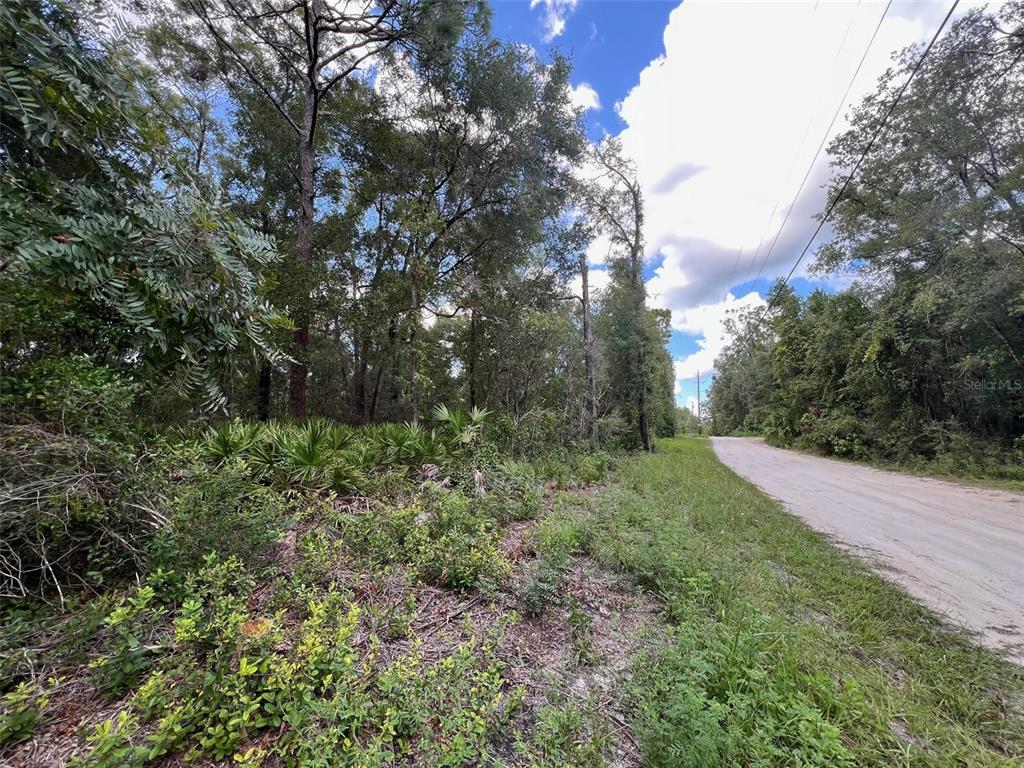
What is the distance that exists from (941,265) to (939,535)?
10.7 meters

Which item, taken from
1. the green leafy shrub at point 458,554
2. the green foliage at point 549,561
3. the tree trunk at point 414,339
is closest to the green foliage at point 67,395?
the green leafy shrub at point 458,554

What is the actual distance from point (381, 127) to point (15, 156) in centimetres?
1011

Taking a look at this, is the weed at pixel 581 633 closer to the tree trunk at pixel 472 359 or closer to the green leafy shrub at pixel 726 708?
the green leafy shrub at pixel 726 708

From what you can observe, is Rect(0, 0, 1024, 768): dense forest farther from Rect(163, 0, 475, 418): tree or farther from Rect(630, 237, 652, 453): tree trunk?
Rect(630, 237, 652, 453): tree trunk

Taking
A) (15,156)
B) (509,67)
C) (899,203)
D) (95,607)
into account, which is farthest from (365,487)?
(899,203)

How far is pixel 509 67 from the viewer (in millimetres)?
8438

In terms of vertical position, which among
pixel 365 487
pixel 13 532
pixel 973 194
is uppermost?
pixel 973 194

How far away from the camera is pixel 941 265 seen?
10.5 metres

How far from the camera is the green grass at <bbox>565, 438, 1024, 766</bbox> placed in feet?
5.44

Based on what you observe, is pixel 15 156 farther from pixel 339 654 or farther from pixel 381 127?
pixel 381 127

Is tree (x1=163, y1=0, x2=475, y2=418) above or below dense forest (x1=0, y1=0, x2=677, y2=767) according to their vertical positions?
above


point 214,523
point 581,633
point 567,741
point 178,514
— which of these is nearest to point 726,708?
point 567,741

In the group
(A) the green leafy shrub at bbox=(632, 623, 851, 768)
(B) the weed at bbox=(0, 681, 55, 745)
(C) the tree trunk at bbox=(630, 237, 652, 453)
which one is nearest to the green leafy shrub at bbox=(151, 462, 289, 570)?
(B) the weed at bbox=(0, 681, 55, 745)

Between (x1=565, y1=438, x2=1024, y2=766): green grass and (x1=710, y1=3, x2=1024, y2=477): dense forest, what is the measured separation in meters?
10.8
